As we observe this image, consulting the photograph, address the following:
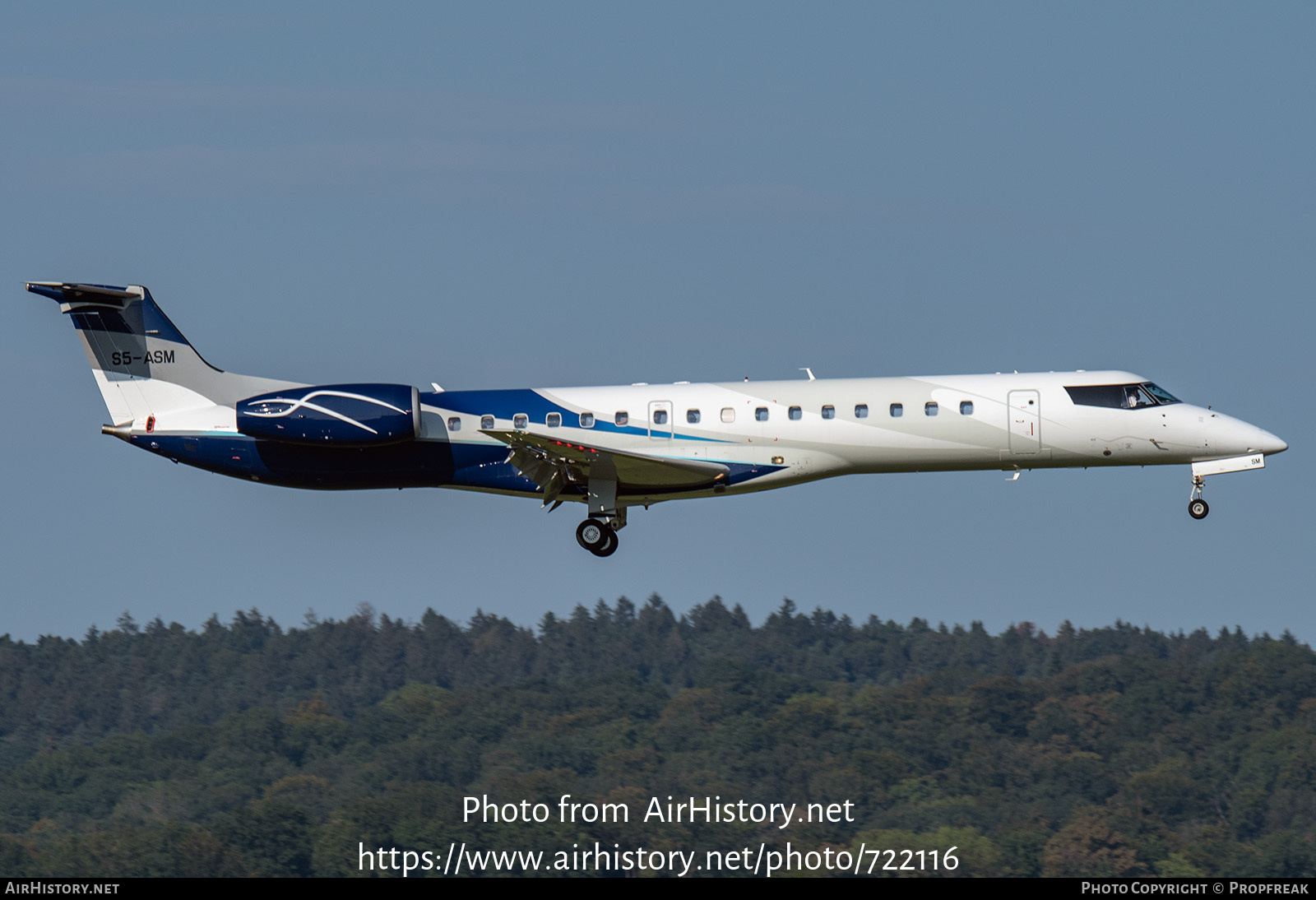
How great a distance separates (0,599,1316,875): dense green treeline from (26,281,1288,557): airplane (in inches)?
2409

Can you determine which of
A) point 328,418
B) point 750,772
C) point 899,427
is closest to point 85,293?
point 328,418

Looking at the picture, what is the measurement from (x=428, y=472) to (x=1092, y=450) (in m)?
14.6

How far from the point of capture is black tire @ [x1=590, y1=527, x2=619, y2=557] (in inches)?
1550

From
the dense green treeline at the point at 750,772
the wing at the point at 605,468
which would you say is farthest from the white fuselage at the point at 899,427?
the dense green treeline at the point at 750,772

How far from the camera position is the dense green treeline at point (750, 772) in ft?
330

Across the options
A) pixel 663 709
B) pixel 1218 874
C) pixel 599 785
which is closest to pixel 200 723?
pixel 663 709

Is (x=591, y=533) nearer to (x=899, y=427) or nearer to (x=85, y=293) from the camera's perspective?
(x=899, y=427)

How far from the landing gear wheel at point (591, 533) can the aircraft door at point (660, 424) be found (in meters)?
2.43

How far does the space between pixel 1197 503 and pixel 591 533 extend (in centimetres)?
1347

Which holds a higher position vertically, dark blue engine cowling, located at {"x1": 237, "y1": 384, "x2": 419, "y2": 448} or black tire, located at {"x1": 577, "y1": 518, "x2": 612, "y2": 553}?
dark blue engine cowling, located at {"x1": 237, "y1": 384, "x2": 419, "y2": 448}

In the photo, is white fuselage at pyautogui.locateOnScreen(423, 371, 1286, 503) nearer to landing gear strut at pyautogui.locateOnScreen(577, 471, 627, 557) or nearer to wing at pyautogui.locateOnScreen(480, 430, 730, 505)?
wing at pyautogui.locateOnScreen(480, 430, 730, 505)

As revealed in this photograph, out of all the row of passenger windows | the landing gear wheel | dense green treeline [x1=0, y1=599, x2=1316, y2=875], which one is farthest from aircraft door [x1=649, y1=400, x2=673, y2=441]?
dense green treeline [x1=0, y1=599, x2=1316, y2=875]

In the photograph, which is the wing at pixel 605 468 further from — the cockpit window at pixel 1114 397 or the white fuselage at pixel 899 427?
the cockpit window at pixel 1114 397

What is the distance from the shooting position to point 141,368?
134ft
